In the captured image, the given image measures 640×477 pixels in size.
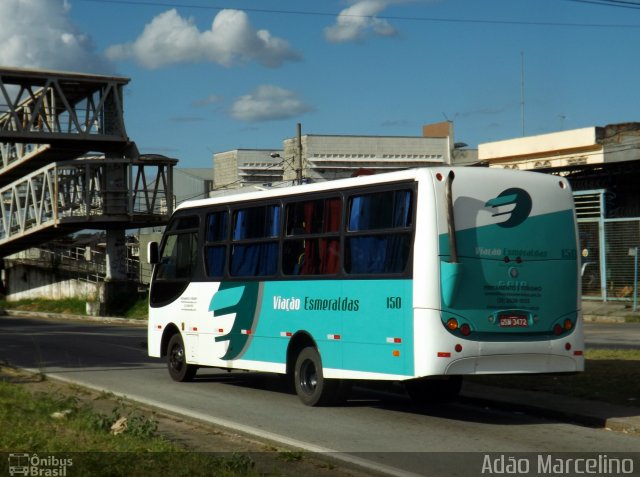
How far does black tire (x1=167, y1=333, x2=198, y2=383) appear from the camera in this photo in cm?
1816

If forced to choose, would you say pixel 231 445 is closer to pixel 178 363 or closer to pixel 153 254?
pixel 178 363

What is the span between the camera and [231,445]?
1113 cm

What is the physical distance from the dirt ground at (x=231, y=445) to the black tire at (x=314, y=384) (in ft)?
6.95

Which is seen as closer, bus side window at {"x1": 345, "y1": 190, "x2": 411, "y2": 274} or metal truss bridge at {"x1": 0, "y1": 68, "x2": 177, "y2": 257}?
bus side window at {"x1": 345, "y1": 190, "x2": 411, "y2": 274}

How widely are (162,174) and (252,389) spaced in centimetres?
3560

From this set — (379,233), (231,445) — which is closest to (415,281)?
(379,233)

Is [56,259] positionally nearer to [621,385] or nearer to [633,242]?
[633,242]

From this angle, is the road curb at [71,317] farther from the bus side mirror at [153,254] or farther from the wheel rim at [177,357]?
the wheel rim at [177,357]

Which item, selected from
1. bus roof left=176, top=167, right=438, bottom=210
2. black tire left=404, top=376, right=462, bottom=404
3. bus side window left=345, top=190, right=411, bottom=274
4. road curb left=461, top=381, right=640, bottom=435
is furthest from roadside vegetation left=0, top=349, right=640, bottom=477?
bus roof left=176, top=167, right=438, bottom=210

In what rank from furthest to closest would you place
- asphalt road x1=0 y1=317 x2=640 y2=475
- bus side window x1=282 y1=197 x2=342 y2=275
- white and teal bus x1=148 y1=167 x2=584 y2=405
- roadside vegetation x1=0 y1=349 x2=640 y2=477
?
bus side window x1=282 y1=197 x2=342 y2=275 → white and teal bus x1=148 y1=167 x2=584 y2=405 → asphalt road x1=0 y1=317 x2=640 y2=475 → roadside vegetation x1=0 y1=349 x2=640 y2=477

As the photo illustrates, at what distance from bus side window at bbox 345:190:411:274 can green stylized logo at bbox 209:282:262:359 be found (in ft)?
8.12

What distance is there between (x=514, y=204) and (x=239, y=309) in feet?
16.9

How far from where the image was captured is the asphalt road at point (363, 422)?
1081cm

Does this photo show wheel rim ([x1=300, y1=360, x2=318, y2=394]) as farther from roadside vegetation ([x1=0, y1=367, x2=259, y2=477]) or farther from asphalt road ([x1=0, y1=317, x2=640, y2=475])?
roadside vegetation ([x1=0, y1=367, x2=259, y2=477])
